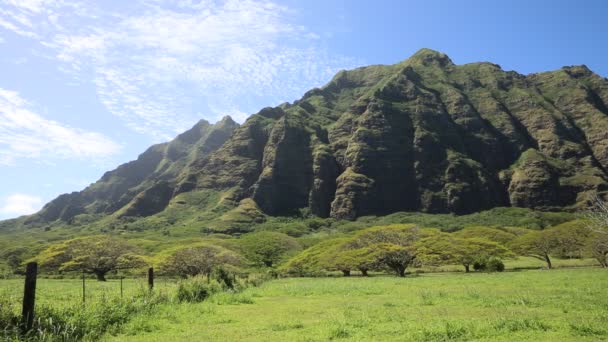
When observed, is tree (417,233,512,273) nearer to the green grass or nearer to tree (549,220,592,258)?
tree (549,220,592,258)

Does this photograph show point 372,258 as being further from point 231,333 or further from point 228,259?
point 231,333

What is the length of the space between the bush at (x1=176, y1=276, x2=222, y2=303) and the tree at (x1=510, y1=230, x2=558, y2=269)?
71.8 metres

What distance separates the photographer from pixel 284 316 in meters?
26.8

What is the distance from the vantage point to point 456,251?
8150 cm

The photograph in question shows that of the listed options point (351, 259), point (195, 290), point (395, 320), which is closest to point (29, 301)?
point (395, 320)

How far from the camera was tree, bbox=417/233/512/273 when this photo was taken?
79.1 meters

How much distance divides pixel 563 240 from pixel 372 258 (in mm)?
38473

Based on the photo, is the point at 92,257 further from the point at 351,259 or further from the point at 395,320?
the point at 395,320

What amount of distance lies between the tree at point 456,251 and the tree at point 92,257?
5167cm

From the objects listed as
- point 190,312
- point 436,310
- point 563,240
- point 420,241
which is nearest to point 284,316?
point 190,312

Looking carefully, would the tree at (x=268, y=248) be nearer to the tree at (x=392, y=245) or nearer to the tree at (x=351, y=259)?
the tree at (x=351, y=259)

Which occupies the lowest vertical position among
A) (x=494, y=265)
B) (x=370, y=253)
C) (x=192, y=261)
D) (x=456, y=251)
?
(x=494, y=265)

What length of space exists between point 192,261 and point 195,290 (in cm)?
4282

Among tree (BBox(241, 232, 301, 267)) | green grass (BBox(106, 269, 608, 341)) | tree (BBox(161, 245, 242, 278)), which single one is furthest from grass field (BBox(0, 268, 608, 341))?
tree (BBox(241, 232, 301, 267))
